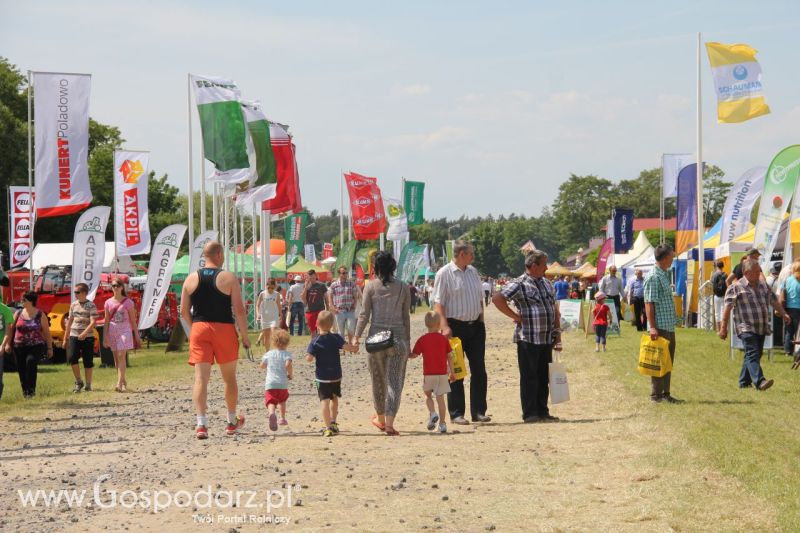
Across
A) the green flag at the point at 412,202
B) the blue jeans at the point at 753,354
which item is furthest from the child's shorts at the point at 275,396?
the green flag at the point at 412,202

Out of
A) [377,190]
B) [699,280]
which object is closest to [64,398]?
[699,280]

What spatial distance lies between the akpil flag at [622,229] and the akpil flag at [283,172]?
16.0m

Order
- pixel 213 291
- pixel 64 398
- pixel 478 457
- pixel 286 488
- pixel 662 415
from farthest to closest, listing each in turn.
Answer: pixel 64 398 → pixel 662 415 → pixel 213 291 → pixel 478 457 → pixel 286 488

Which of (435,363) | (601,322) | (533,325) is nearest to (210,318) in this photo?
(435,363)

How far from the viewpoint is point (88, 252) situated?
22156 mm

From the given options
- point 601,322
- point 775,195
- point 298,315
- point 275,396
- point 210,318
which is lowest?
point 298,315

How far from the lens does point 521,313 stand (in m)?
12.1

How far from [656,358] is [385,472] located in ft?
15.9

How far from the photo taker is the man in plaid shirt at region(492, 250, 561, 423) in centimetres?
1206

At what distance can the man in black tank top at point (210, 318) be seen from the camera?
35.1 ft

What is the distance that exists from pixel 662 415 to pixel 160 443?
5105mm

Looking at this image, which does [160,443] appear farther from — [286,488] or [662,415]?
[662,415]

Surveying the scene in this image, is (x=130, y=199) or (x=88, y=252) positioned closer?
(x=88, y=252)

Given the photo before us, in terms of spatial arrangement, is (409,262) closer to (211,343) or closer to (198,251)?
(198,251)
